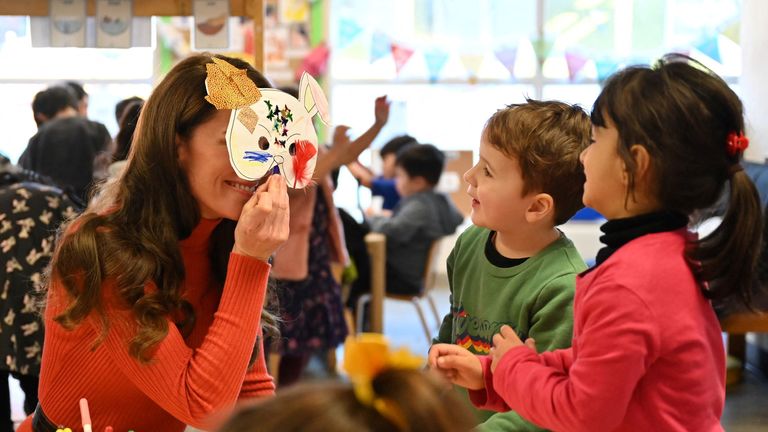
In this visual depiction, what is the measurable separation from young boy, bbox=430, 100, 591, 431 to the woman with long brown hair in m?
0.33

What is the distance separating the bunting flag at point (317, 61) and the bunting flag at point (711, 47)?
2.71 m

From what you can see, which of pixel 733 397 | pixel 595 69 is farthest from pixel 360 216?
pixel 595 69

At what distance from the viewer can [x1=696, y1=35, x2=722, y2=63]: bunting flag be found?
656 cm

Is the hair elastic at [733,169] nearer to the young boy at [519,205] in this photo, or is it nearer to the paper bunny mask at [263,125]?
the young boy at [519,205]

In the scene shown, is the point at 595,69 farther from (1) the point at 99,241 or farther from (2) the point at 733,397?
(1) the point at 99,241

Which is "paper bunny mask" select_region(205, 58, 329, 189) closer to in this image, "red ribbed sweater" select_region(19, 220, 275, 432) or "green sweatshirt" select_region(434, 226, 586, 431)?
"red ribbed sweater" select_region(19, 220, 275, 432)

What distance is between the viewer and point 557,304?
1.36 m

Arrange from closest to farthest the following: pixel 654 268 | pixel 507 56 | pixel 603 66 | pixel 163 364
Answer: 1. pixel 654 268
2. pixel 163 364
3. pixel 603 66
4. pixel 507 56

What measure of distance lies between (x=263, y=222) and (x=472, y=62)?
5.76 meters

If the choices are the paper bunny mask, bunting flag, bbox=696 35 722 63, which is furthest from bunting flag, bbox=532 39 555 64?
the paper bunny mask

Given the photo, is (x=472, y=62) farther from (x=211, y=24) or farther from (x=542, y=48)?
(x=211, y=24)

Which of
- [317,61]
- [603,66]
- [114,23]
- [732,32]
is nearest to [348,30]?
[317,61]

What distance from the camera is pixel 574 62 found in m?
6.82

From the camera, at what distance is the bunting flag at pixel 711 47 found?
258 inches
